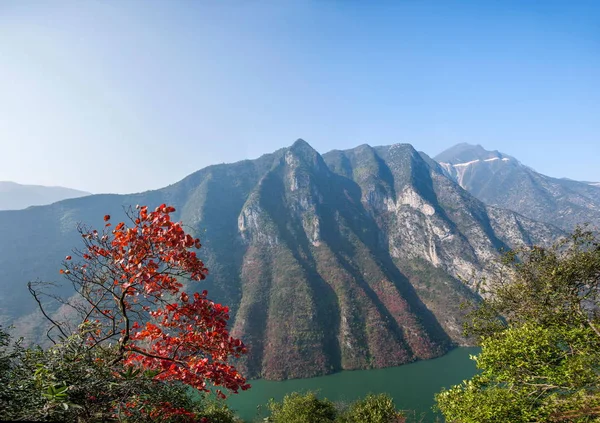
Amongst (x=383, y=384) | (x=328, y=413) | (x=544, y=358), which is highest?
(x=544, y=358)

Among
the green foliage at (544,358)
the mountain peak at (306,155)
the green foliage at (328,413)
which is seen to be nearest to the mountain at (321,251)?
the mountain peak at (306,155)

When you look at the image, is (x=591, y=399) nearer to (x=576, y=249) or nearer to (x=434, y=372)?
(x=576, y=249)

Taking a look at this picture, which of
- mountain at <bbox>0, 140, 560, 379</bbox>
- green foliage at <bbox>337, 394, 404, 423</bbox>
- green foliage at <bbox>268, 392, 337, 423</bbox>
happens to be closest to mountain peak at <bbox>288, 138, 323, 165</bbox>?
mountain at <bbox>0, 140, 560, 379</bbox>

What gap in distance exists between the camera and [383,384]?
60781 millimetres

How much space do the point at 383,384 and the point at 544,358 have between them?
61.1 meters

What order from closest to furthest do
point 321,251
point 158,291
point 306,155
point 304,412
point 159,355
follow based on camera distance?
point 158,291 → point 159,355 → point 304,412 → point 321,251 → point 306,155

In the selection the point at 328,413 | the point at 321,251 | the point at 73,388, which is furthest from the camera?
the point at 321,251

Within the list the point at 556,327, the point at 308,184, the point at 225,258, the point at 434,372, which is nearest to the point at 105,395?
the point at 556,327

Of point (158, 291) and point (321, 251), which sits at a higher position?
point (158, 291)

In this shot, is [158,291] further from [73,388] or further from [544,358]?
[544,358]

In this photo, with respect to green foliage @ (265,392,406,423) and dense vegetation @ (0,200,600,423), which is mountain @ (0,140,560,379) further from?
dense vegetation @ (0,200,600,423)

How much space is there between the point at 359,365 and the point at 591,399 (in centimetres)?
7714

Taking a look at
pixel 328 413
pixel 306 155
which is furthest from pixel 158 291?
pixel 306 155

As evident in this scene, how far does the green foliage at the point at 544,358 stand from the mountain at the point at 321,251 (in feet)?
225
